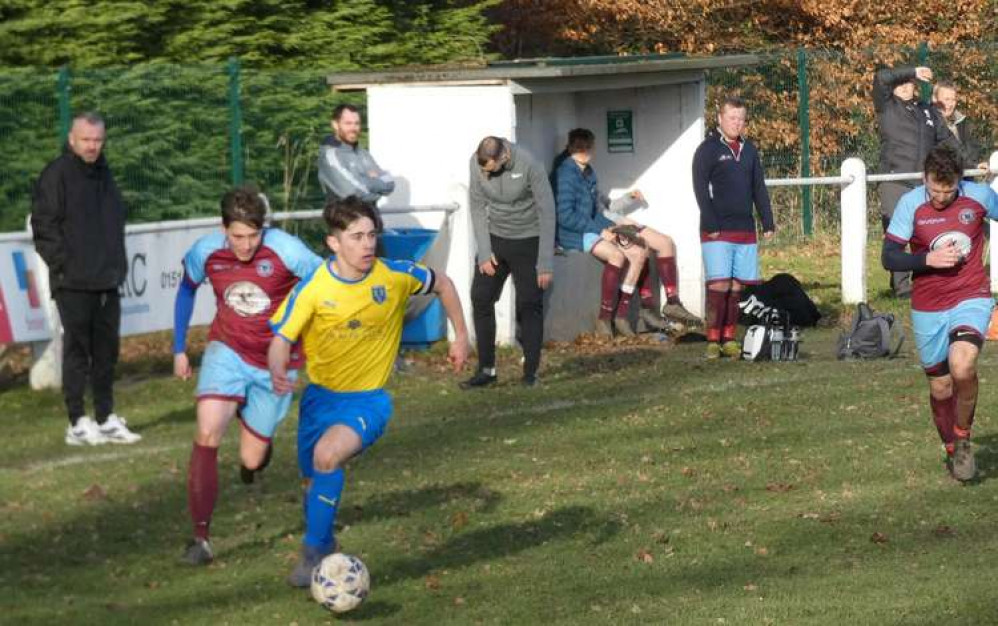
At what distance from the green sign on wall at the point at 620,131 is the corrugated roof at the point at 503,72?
3.75 feet

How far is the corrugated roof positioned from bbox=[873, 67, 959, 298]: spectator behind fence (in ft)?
9.88

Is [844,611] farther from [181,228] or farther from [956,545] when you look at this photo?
[181,228]

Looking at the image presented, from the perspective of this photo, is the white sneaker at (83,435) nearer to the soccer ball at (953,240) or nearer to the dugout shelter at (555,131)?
the dugout shelter at (555,131)

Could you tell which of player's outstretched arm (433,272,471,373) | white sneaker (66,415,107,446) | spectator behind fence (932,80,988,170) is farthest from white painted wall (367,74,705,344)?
player's outstretched arm (433,272,471,373)

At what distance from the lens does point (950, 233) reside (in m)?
11.3

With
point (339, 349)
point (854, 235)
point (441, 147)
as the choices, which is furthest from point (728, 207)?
point (339, 349)

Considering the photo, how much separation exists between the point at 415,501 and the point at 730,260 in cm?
619

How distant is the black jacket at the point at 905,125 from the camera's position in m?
20.8

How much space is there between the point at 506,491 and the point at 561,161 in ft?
23.6

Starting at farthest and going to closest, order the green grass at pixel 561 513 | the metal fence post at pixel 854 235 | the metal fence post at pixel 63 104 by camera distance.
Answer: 1. the metal fence post at pixel 854 235
2. the metal fence post at pixel 63 104
3. the green grass at pixel 561 513

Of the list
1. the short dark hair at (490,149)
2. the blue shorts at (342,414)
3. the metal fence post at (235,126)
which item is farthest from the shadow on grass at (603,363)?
the blue shorts at (342,414)

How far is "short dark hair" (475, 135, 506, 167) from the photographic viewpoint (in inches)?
593

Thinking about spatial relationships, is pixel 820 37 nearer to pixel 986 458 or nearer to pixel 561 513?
pixel 986 458

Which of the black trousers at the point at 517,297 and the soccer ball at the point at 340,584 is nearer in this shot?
the soccer ball at the point at 340,584
